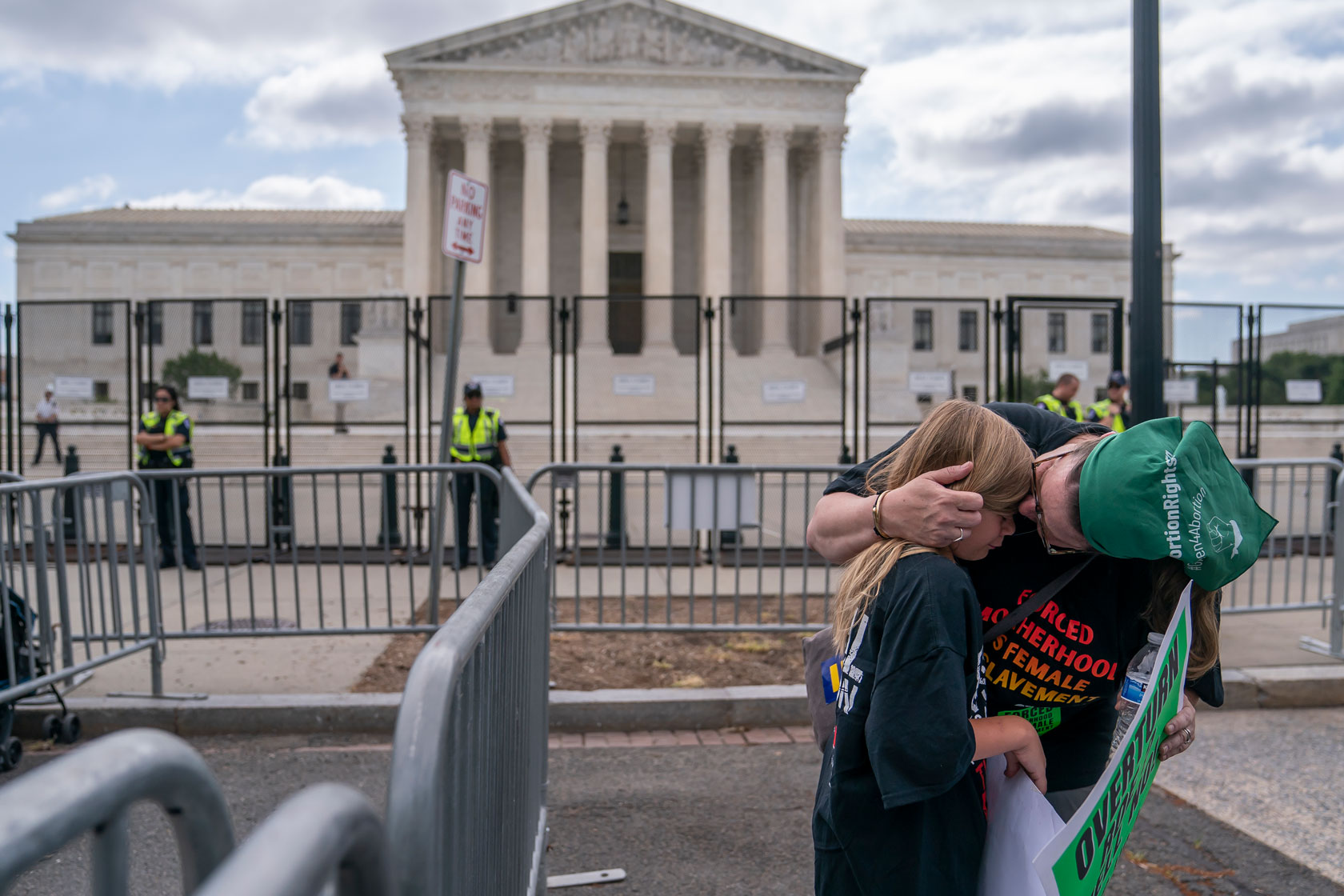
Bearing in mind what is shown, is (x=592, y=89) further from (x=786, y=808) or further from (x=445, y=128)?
(x=786, y=808)

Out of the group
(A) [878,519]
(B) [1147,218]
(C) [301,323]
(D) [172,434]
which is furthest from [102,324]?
(A) [878,519]

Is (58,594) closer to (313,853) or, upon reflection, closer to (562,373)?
(313,853)

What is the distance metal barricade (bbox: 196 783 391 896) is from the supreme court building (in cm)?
1160

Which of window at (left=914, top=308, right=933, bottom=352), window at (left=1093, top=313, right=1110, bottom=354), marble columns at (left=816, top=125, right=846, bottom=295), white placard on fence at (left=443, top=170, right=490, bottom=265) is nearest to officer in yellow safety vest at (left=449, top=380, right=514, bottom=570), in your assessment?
white placard on fence at (left=443, top=170, right=490, bottom=265)

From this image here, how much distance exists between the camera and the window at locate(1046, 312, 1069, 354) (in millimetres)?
11812

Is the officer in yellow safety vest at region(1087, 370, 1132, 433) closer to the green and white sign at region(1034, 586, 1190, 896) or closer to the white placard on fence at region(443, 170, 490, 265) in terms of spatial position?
the white placard on fence at region(443, 170, 490, 265)

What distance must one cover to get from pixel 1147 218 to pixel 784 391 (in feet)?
23.5

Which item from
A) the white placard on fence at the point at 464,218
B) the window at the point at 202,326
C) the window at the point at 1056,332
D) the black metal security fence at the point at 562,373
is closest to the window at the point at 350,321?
the black metal security fence at the point at 562,373

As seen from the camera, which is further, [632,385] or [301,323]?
[301,323]

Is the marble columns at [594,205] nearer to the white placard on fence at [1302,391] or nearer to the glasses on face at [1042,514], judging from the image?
the white placard on fence at [1302,391]

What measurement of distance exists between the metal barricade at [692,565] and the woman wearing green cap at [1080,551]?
262 cm

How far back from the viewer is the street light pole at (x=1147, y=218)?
5.27 meters

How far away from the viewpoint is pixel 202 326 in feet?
40.8

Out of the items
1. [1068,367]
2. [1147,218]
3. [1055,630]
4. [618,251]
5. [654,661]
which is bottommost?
[654,661]
